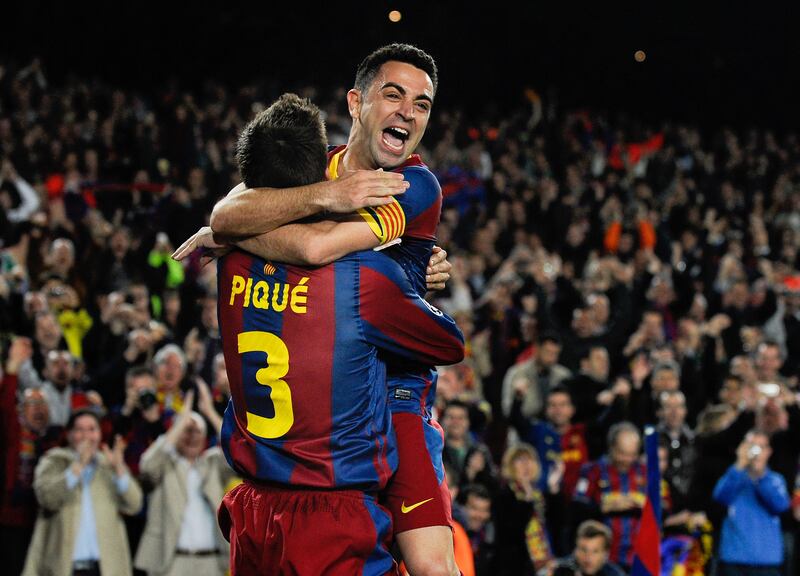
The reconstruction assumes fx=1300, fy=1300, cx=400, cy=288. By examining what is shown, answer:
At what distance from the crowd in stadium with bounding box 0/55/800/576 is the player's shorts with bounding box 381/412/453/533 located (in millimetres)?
3589

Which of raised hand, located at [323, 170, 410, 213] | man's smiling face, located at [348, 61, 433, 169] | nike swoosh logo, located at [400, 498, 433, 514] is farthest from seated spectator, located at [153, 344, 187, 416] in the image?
raised hand, located at [323, 170, 410, 213]

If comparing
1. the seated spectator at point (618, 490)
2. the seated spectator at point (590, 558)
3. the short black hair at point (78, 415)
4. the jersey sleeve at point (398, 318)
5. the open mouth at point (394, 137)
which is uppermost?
the open mouth at point (394, 137)

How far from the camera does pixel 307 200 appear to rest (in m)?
3.74

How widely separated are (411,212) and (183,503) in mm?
4623

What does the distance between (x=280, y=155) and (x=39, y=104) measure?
12.6 meters

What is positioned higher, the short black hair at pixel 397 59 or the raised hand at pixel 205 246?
the short black hair at pixel 397 59

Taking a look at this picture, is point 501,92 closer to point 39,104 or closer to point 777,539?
point 39,104

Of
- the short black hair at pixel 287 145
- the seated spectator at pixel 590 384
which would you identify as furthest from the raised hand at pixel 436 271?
the seated spectator at pixel 590 384

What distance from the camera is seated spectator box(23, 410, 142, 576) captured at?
7.71 meters

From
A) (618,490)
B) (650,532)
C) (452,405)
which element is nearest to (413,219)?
(650,532)

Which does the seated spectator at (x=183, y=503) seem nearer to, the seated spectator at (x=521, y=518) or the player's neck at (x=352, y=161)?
the seated spectator at (x=521, y=518)

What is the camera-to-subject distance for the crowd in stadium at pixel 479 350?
805 cm

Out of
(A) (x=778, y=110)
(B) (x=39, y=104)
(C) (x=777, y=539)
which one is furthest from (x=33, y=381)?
(A) (x=778, y=110)

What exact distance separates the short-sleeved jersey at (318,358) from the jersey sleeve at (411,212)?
10 cm
